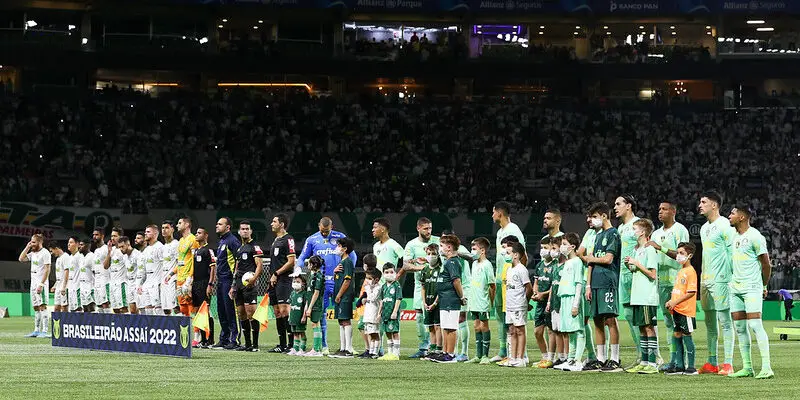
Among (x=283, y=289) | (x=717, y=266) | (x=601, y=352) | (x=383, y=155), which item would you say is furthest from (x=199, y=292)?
(x=383, y=155)

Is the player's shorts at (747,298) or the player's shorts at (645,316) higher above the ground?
the player's shorts at (747,298)

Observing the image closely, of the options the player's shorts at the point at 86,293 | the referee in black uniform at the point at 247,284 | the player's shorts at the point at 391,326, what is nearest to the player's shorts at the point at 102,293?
the player's shorts at the point at 86,293

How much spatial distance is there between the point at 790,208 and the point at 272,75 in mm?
24242

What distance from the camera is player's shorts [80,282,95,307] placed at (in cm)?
2838

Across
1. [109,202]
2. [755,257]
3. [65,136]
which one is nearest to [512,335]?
[755,257]

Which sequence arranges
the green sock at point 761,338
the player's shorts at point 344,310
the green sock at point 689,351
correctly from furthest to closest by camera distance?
the player's shorts at point 344,310
the green sock at point 689,351
the green sock at point 761,338

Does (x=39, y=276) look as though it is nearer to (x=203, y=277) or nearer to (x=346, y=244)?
(x=203, y=277)

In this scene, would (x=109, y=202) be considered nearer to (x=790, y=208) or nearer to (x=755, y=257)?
(x=790, y=208)

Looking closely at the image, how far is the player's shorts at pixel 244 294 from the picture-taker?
2267cm

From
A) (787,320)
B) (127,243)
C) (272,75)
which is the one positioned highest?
(272,75)

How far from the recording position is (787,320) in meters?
40.1

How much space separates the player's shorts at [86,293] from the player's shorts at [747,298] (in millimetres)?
16114

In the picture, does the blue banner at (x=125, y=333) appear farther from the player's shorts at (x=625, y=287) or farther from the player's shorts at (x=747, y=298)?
the player's shorts at (x=747, y=298)

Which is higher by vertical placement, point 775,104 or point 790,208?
point 775,104
